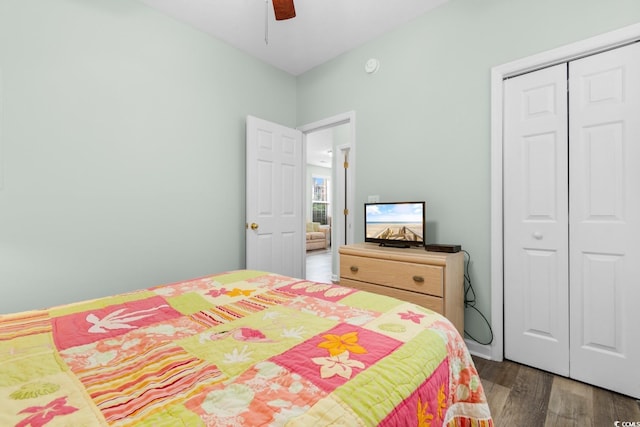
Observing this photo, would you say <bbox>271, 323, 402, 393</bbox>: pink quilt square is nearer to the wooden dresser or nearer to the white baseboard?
the wooden dresser

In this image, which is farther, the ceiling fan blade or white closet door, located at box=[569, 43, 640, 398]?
the ceiling fan blade

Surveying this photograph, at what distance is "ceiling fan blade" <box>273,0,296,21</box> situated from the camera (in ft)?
6.04

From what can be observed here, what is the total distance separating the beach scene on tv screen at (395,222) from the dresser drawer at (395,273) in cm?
33

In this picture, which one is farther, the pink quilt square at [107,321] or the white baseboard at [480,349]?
the white baseboard at [480,349]

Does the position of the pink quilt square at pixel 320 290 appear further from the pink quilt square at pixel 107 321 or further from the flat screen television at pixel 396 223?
the flat screen television at pixel 396 223

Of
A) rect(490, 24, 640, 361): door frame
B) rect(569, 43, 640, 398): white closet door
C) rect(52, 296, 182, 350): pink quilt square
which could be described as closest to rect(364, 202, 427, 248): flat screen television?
rect(490, 24, 640, 361): door frame

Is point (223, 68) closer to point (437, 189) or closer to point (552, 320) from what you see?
point (437, 189)

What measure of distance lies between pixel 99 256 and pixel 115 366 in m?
1.83

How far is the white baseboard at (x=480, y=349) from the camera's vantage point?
221cm

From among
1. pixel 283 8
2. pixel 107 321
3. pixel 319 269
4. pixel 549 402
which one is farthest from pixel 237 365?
pixel 319 269

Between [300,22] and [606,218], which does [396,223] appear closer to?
[606,218]

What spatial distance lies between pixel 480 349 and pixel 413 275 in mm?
841

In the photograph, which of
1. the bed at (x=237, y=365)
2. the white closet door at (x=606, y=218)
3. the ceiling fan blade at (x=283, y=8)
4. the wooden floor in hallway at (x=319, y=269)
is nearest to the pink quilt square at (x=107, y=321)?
the bed at (x=237, y=365)

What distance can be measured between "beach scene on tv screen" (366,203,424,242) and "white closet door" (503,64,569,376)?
0.62 meters
